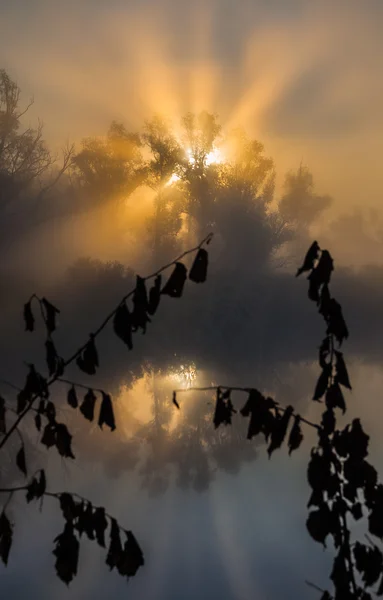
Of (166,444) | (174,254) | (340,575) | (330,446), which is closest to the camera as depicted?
(340,575)

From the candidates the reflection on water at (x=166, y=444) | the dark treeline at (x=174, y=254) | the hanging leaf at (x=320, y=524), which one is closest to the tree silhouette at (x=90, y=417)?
the hanging leaf at (x=320, y=524)

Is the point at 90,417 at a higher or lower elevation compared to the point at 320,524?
higher

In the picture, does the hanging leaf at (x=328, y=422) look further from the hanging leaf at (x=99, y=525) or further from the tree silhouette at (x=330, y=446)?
the hanging leaf at (x=99, y=525)

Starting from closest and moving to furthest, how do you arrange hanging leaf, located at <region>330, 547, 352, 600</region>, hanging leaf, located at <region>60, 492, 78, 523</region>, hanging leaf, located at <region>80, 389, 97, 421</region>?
hanging leaf, located at <region>330, 547, 352, 600</region>
hanging leaf, located at <region>60, 492, 78, 523</region>
hanging leaf, located at <region>80, 389, 97, 421</region>

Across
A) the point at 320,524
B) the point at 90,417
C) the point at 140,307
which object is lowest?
the point at 320,524

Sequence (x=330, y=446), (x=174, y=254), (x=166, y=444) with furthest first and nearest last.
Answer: (x=174, y=254)
(x=166, y=444)
(x=330, y=446)

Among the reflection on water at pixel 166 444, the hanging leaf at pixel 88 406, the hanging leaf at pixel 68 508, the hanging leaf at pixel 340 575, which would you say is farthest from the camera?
the reflection on water at pixel 166 444

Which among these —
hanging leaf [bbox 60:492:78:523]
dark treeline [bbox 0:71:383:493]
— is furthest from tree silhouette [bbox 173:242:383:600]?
dark treeline [bbox 0:71:383:493]

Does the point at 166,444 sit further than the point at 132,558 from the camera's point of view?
Yes

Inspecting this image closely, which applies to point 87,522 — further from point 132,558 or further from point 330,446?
point 330,446

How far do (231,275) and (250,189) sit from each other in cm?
394

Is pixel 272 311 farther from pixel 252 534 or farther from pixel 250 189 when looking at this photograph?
pixel 252 534

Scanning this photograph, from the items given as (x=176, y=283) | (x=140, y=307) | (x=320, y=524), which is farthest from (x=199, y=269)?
(x=320, y=524)

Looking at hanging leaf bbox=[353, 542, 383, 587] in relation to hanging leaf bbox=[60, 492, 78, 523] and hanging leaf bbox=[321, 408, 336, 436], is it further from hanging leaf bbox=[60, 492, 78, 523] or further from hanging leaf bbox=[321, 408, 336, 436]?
hanging leaf bbox=[60, 492, 78, 523]
